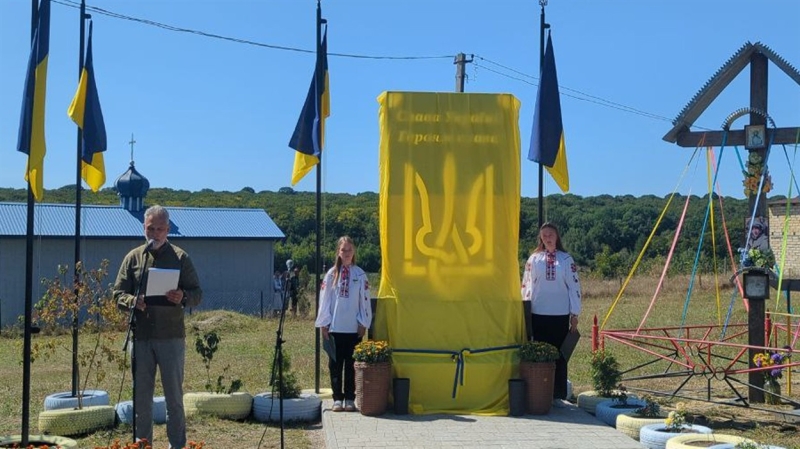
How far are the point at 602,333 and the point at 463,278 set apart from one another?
1675 millimetres

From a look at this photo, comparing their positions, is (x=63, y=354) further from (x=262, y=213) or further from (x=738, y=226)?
(x=738, y=226)

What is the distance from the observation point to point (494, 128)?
8719mm

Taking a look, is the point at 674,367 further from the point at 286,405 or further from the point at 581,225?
the point at 581,225

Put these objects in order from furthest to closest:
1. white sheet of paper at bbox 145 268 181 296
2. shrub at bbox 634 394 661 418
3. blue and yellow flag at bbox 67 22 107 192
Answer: blue and yellow flag at bbox 67 22 107 192
shrub at bbox 634 394 661 418
white sheet of paper at bbox 145 268 181 296

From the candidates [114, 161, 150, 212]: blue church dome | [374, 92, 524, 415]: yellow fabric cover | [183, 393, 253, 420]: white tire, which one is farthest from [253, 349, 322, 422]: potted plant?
[114, 161, 150, 212]: blue church dome

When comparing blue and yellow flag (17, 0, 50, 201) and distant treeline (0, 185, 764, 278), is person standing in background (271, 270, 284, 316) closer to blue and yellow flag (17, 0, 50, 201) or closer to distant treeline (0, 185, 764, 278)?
distant treeline (0, 185, 764, 278)

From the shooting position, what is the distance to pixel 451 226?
8641mm

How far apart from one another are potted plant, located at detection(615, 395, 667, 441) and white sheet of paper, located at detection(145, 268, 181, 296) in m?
3.98

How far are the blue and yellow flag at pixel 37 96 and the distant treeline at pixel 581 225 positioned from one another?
25.2 metres

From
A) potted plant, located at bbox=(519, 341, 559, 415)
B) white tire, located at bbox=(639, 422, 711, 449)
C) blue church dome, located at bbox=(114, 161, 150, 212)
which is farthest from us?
blue church dome, located at bbox=(114, 161, 150, 212)

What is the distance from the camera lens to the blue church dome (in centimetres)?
3038

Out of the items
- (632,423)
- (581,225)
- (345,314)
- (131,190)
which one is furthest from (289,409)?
(581,225)

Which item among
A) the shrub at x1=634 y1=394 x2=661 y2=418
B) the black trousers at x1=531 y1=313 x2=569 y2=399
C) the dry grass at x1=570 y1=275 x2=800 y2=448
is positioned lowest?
the dry grass at x1=570 y1=275 x2=800 y2=448

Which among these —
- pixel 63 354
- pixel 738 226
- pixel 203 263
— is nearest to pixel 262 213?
pixel 203 263
